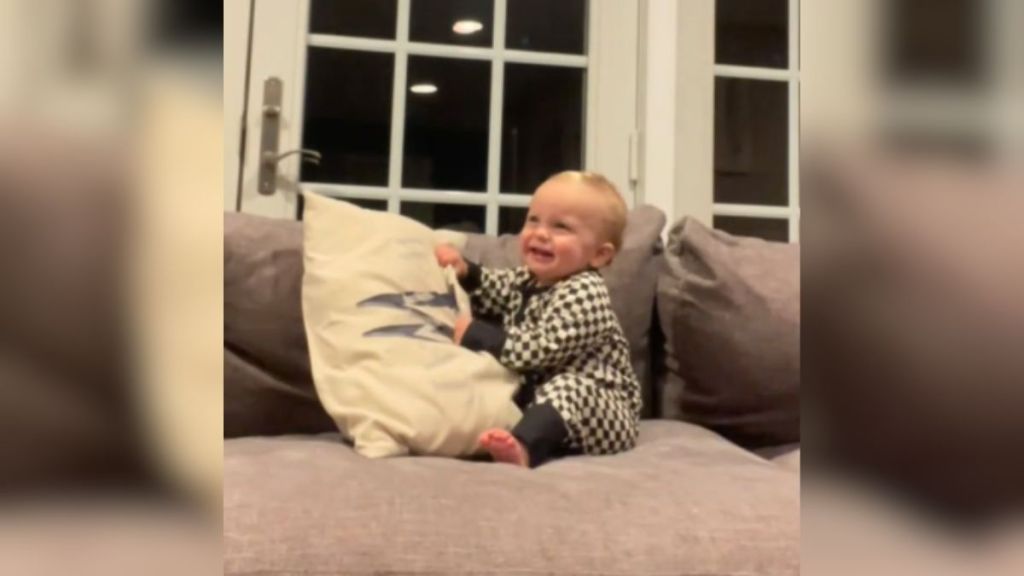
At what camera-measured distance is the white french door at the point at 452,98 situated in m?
2.07

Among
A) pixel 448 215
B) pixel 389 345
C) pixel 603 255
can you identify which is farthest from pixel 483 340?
pixel 448 215

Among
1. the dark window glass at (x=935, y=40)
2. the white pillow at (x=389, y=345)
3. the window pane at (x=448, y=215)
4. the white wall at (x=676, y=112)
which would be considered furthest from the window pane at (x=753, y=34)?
the dark window glass at (x=935, y=40)

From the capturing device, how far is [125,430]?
0.66 feet

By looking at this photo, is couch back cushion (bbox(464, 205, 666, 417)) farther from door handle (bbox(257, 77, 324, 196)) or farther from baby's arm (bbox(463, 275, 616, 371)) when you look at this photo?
door handle (bbox(257, 77, 324, 196))

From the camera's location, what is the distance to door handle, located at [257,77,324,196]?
6.45 ft

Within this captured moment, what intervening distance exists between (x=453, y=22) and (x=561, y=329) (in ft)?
3.62

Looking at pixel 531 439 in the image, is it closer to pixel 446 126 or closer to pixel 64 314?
pixel 64 314

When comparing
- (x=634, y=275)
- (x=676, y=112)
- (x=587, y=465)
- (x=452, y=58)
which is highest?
(x=452, y=58)

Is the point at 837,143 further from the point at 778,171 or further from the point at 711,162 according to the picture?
the point at 778,171

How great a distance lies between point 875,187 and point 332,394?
3.55 ft

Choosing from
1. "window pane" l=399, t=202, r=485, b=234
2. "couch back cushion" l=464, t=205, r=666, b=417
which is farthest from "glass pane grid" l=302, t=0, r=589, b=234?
"couch back cushion" l=464, t=205, r=666, b=417

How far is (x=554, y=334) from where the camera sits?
1.32m

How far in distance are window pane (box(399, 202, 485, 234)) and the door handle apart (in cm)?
28

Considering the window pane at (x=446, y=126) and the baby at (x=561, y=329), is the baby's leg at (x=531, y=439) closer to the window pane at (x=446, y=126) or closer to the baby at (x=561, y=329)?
the baby at (x=561, y=329)
